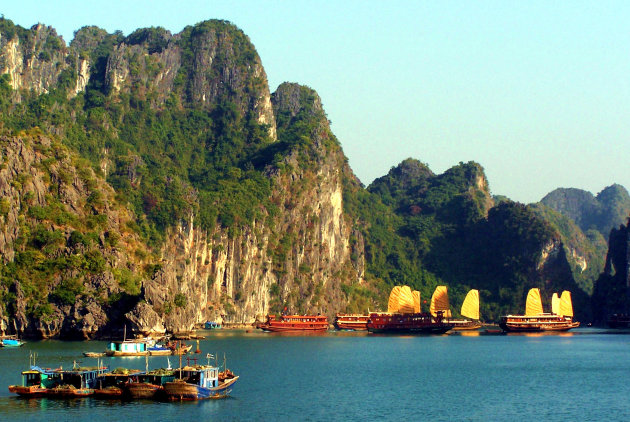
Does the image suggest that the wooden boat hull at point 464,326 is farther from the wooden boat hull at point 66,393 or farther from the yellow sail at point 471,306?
the wooden boat hull at point 66,393

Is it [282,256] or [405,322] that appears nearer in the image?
[405,322]

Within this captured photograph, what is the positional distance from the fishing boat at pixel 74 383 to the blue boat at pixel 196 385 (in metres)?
5.17

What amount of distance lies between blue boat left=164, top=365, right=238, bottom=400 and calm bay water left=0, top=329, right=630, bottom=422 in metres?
1.03

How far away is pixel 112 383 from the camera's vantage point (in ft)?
203

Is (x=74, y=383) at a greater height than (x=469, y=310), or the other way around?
(x=469, y=310)

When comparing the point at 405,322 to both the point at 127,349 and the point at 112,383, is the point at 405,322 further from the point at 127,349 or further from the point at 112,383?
the point at 112,383

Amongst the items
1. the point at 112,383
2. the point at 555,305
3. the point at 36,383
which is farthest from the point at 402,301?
the point at 36,383

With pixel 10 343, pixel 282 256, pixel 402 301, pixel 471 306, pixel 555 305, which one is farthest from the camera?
pixel 282 256

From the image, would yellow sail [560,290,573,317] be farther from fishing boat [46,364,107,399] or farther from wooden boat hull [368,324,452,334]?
fishing boat [46,364,107,399]

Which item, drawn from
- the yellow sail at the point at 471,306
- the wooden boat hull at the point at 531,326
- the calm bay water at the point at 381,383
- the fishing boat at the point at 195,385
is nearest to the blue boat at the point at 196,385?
the fishing boat at the point at 195,385

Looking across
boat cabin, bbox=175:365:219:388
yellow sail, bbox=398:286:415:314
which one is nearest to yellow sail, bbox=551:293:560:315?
yellow sail, bbox=398:286:415:314

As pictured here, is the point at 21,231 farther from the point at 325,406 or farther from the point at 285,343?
the point at 325,406

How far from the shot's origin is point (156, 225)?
160 m

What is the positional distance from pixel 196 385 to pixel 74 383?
7.83m
